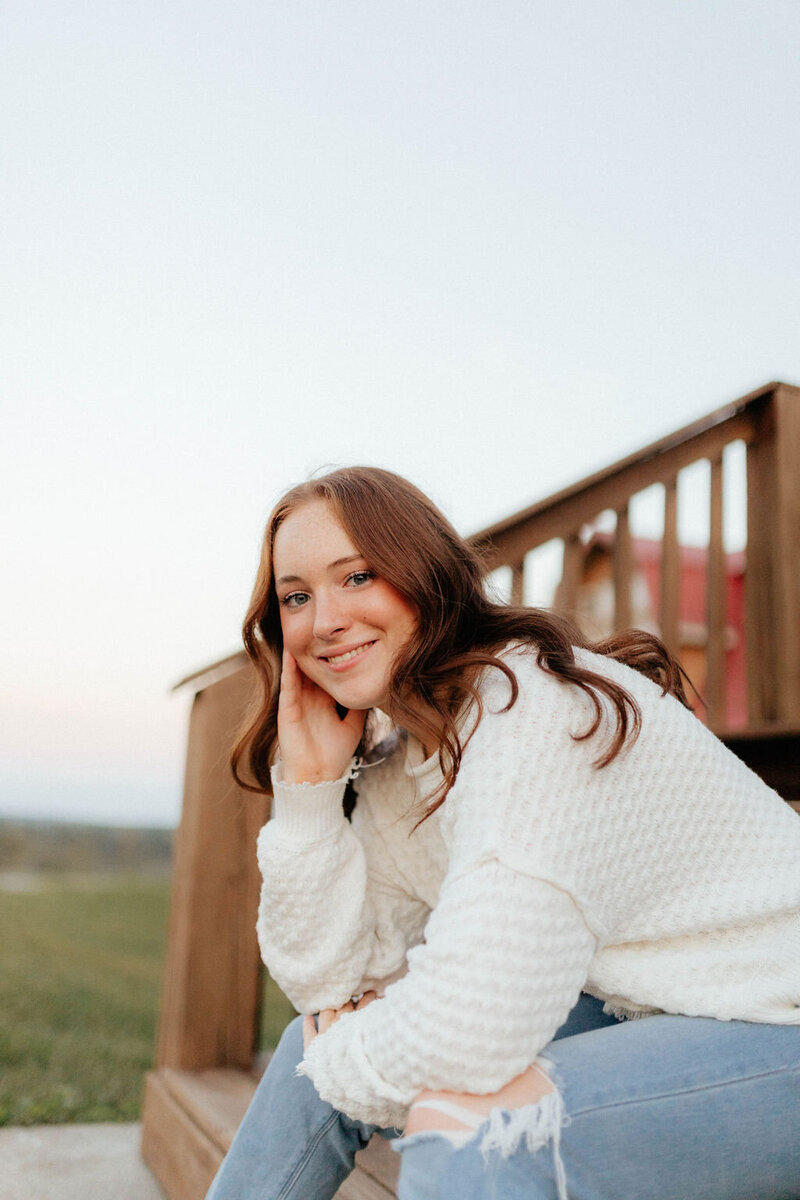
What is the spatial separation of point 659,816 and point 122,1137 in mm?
1829

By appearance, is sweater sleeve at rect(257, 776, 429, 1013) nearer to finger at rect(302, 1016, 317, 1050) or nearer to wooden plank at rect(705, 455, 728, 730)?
finger at rect(302, 1016, 317, 1050)

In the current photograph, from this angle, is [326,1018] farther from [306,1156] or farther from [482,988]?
[482,988]

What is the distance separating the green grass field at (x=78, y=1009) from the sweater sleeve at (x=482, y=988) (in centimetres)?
178

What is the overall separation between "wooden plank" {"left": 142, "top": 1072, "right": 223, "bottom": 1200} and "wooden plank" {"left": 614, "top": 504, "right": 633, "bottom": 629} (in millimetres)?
1409

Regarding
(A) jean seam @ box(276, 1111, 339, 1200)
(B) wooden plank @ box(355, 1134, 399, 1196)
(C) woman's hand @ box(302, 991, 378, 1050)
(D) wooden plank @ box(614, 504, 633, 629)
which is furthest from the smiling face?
(D) wooden plank @ box(614, 504, 633, 629)

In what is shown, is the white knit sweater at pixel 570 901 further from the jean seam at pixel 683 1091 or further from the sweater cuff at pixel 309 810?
the sweater cuff at pixel 309 810

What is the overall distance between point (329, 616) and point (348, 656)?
2.8 inches

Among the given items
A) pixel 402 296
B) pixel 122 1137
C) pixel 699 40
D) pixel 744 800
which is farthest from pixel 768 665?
pixel 402 296

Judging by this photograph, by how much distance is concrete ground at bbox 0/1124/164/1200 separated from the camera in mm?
1843

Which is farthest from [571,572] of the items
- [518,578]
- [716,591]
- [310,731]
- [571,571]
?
[310,731]

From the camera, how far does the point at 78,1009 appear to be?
321 cm

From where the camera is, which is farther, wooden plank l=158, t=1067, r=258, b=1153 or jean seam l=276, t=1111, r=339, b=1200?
wooden plank l=158, t=1067, r=258, b=1153

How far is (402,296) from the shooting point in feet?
17.9

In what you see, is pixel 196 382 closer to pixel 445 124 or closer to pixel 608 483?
pixel 445 124
